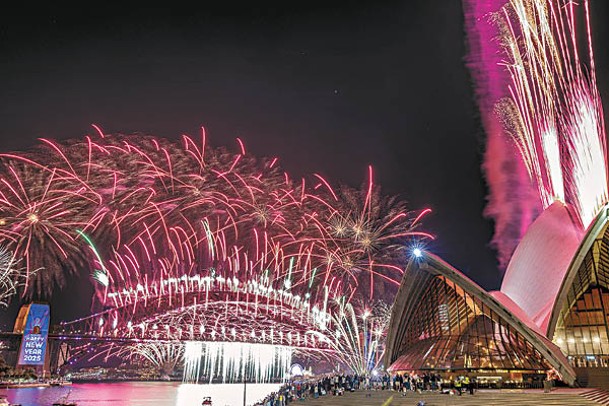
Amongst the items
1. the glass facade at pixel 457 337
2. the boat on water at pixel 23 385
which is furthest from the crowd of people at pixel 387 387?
the boat on water at pixel 23 385

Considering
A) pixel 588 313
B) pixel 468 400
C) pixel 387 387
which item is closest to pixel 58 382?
pixel 387 387

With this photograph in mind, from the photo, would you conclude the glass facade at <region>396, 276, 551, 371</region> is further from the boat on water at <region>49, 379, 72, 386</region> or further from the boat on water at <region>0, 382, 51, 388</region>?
the boat on water at <region>49, 379, 72, 386</region>

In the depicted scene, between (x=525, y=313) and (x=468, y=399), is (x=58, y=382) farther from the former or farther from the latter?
(x=468, y=399)

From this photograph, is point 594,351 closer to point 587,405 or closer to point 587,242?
point 587,242

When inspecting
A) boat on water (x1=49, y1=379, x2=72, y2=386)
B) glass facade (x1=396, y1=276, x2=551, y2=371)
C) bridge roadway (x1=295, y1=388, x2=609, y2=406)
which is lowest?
boat on water (x1=49, y1=379, x2=72, y2=386)

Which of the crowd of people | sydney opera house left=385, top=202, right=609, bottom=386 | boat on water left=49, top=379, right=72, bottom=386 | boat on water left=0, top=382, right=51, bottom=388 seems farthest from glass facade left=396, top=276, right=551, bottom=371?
boat on water left=49, top=379, right=72, bottom=386

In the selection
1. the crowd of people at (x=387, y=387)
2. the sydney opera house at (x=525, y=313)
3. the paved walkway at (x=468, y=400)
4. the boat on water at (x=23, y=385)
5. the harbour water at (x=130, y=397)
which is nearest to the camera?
the paved walkway at (x=468, y=400)

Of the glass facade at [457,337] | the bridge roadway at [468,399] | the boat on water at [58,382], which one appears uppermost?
the glass facade at [457,337]

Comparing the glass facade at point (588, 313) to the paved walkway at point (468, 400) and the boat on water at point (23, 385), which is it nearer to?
the paved walkway at point (468, 400)
